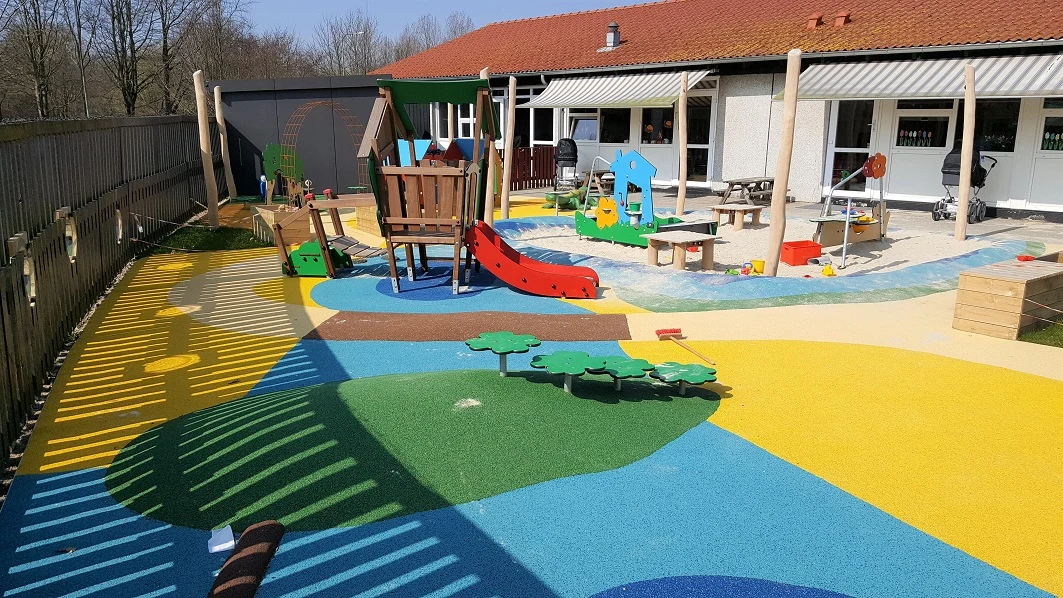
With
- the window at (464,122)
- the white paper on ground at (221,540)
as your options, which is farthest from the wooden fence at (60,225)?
the window at (464,122)

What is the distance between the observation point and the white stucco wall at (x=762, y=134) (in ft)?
59.1

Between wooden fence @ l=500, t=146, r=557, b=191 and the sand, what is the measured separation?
24.9 feet

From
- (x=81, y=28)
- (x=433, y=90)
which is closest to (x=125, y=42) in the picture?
(x=81, y=28)

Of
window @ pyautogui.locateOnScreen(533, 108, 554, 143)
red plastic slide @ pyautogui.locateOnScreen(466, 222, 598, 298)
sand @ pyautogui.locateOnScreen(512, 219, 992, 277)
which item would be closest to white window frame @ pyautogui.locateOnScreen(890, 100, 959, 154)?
sand @ pyautogui.locateOnScreen(512, 219, 992, 277)

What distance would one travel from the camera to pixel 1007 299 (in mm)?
7438

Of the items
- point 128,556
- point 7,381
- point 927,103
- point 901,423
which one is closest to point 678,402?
point 901,423

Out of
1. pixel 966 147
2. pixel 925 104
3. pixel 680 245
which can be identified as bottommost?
pixel 680 245

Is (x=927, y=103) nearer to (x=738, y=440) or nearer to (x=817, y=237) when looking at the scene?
(x=817, y=237)

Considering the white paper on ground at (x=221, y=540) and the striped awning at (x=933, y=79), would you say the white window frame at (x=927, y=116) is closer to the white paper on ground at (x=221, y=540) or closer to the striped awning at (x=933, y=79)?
the striped awning at (x=933, y=79)

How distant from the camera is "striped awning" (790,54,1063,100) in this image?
13.8 m

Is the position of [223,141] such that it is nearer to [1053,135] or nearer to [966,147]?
[966,147]

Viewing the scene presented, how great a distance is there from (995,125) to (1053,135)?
3.58 ft

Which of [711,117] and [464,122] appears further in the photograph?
[464,122]

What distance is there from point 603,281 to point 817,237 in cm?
418
